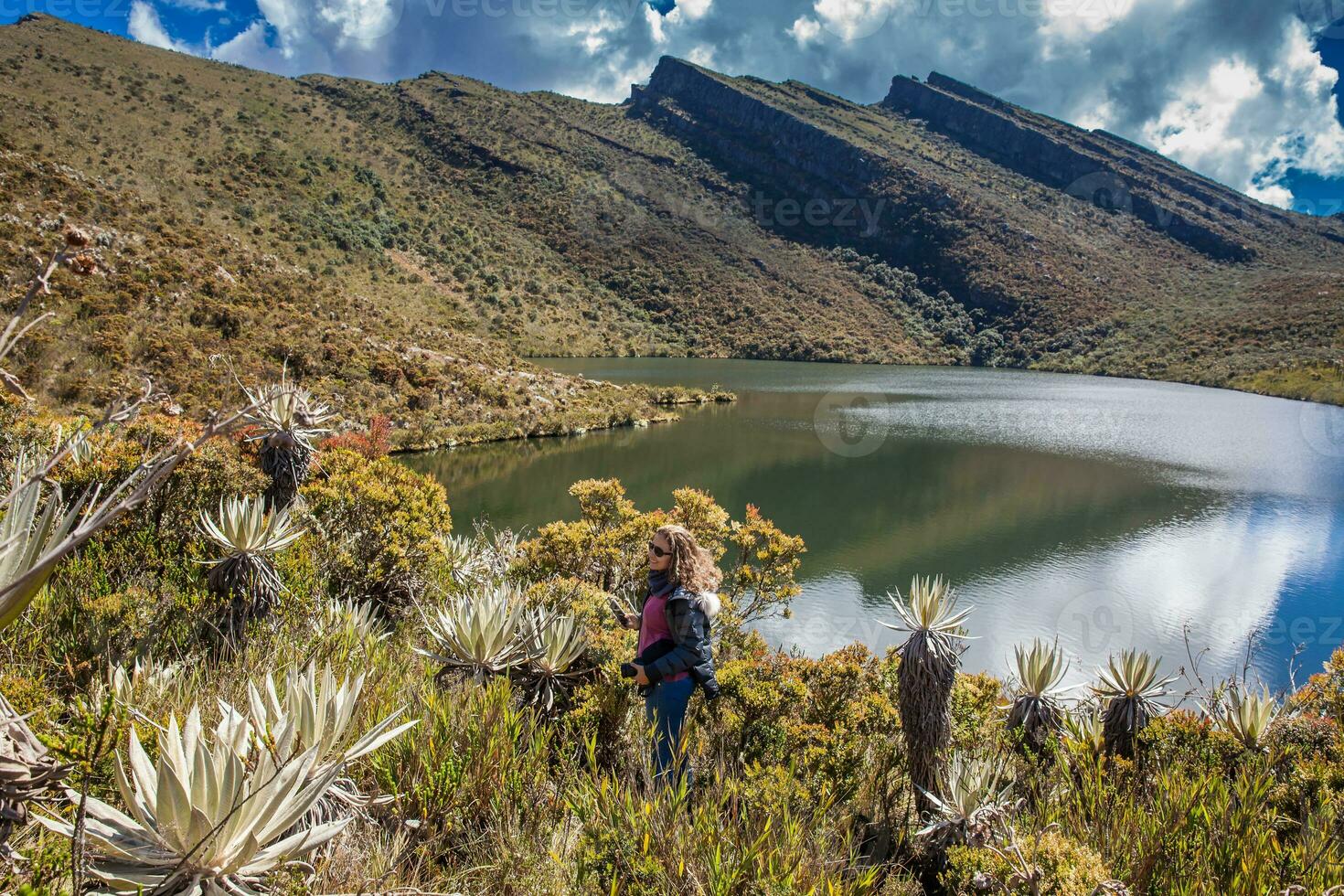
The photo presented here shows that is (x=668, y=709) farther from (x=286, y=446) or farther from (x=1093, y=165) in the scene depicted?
(x=1093, y=165)

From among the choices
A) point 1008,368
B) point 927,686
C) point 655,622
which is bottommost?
point 927,686

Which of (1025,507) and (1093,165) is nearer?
(1025,507)

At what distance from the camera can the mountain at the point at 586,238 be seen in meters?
21.2

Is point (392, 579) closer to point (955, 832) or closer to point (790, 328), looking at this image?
point (955, 832)

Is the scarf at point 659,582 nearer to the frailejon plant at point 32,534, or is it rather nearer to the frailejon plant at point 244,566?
the frailejon plant at point 244,566

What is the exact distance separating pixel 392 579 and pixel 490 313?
5055 centimetres

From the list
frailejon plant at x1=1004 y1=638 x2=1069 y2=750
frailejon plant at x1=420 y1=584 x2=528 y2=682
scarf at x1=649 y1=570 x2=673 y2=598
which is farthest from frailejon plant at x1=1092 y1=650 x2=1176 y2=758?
frailejon plant at x1=420 y1=584 x2=528 y2=682

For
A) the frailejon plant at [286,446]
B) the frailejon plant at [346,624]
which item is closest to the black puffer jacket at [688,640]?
the frailejon plant at [346,624]

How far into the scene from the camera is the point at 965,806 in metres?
3.64

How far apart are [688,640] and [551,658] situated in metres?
0.90

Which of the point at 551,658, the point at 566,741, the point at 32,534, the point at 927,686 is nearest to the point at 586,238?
the point at 551,658

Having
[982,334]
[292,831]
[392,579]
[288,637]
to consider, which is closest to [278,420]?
[392,579]

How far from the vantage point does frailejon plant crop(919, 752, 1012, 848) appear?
345 cm

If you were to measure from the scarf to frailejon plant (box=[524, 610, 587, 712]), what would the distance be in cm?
62
